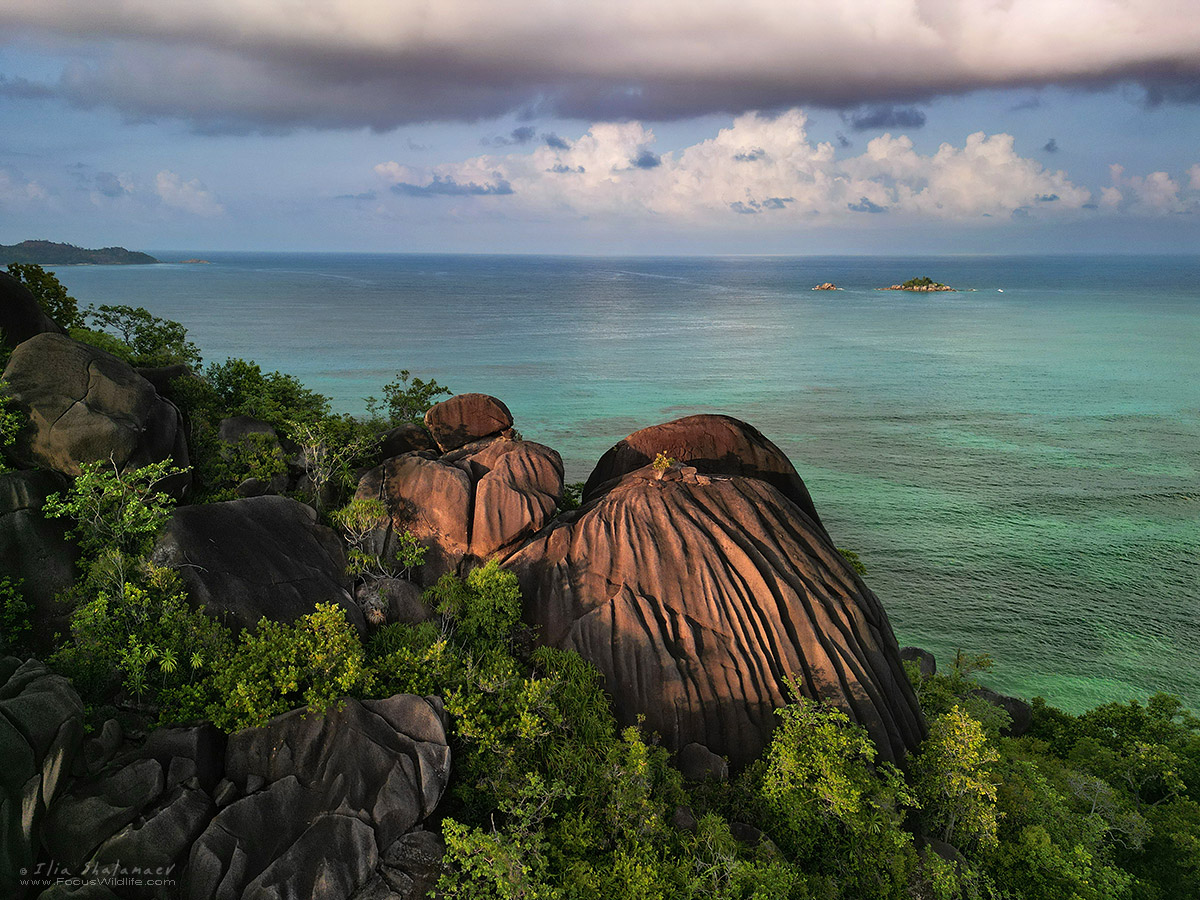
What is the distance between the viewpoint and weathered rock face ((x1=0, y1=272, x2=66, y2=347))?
75.3ft

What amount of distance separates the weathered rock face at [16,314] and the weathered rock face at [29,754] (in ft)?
46.9

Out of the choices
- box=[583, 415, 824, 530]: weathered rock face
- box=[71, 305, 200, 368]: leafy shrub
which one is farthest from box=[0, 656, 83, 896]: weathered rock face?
box=[71, 305, 200, 368]: leafy shrub

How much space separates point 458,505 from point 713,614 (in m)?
8.79

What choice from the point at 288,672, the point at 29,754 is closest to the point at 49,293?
the point at 288,672

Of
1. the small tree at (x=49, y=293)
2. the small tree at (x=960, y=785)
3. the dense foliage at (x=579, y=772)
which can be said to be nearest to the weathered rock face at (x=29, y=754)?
the dense foliage at (x=579, y=772)

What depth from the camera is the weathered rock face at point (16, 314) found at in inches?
903

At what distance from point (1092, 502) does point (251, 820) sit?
2231 inches

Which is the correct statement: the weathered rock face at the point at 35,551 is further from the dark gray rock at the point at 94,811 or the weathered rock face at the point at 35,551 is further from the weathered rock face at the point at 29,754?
the dark gray rock at the point at 94,811

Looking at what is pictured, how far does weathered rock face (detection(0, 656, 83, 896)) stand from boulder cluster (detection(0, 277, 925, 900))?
0.11 feet

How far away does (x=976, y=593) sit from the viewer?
3928 cm

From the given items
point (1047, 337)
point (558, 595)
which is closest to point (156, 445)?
point (558, 595)

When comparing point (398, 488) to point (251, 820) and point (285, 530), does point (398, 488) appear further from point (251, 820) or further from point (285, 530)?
point (251, 820)

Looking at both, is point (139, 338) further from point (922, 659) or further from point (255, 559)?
point (922, 659)

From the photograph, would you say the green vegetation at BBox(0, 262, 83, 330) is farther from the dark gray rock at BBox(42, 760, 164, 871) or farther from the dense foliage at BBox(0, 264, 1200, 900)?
the dark gray rock at BBox(42, 760, 164, 871)
